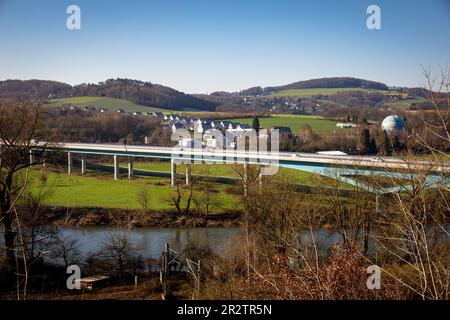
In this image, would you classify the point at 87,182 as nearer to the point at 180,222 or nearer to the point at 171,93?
the point at 180,222

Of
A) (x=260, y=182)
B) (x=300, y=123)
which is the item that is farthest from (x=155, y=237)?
(x=300, y=123)

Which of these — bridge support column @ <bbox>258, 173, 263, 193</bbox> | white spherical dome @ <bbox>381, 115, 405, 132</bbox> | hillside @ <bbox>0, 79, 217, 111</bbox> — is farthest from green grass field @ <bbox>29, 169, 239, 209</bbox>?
white spherical dome @ <bbox>381, 115, 405, 132</bbox>

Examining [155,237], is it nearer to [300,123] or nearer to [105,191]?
[105,191]

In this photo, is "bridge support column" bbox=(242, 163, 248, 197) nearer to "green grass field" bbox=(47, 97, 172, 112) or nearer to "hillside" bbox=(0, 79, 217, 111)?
"hillside" bbox=(0, 79, 217, 111)

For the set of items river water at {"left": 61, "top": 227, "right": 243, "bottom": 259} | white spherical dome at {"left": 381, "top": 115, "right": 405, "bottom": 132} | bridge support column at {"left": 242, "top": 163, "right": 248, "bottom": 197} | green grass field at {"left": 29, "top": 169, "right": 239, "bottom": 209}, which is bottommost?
river water at {"left": 61, "top": 227, "right": 243, "bottom": 259}

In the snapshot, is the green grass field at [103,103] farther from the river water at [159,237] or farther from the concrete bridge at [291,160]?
the river water at [159,237]

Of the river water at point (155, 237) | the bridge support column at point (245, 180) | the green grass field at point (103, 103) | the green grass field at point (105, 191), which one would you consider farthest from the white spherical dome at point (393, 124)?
the green grass field at point (103, 103)

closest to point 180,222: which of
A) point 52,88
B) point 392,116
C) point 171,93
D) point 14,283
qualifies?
point 14,283
